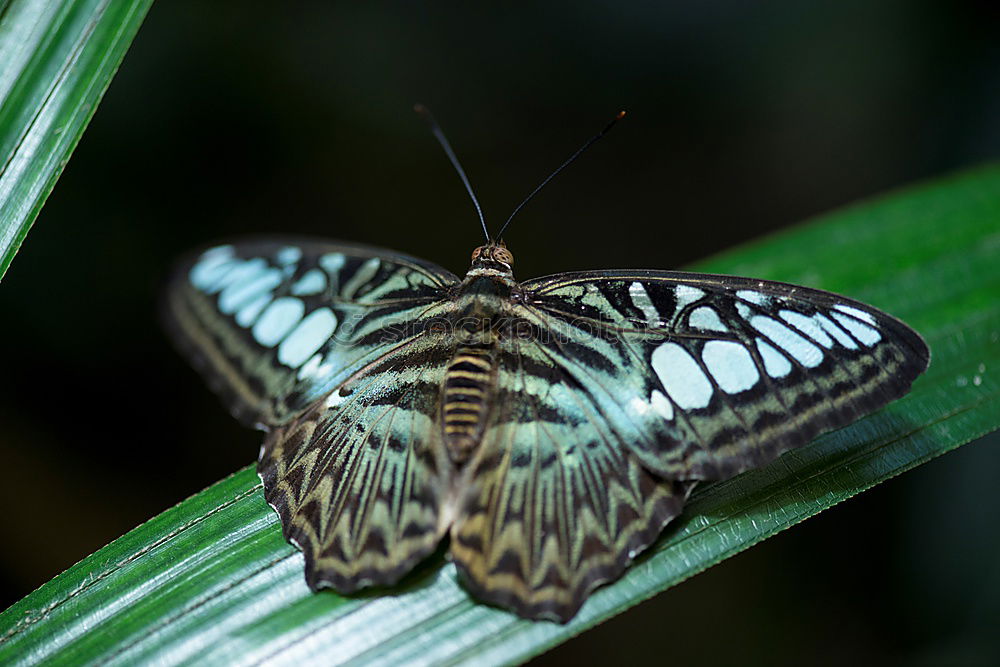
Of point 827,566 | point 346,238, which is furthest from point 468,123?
point 827,566

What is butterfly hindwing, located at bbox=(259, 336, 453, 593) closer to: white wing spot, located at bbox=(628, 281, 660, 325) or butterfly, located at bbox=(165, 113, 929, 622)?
butterfly, located at bbox=(165, 113, 929, 622)

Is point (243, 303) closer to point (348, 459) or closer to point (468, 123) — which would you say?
point (348, 459)

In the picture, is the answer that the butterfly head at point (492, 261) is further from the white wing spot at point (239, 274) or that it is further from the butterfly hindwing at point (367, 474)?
the white wing spot at point (239, 274)

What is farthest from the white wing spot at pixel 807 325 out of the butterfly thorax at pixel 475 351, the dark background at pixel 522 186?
the dark background at pixel 522 186

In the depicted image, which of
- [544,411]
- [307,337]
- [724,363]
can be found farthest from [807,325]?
[307,337]

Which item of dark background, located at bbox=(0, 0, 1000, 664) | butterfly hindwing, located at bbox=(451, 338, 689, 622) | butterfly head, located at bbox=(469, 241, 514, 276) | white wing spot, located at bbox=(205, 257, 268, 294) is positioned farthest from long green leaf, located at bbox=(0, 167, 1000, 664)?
dark background, located at bbox=(0, 0, 1000, 664)

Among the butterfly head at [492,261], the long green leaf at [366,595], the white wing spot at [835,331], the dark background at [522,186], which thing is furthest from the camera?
the dark background at [522,186]

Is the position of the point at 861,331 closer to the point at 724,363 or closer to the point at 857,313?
the point at 857,313
